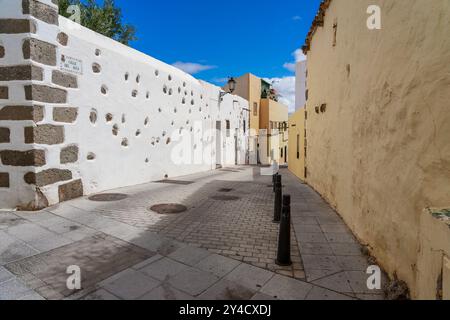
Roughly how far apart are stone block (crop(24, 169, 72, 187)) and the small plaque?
2.38m

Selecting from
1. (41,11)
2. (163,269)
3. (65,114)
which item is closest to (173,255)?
(163,269)

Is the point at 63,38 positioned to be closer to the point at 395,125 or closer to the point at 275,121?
the point at 395,125

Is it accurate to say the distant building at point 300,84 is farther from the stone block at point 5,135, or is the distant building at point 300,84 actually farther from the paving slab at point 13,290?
the paving slab at point 13,290

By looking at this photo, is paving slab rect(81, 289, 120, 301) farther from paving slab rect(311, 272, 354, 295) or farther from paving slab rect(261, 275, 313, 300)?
paving slab rect(311, 272, 354, 295)

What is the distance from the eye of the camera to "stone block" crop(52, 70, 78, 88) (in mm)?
5742

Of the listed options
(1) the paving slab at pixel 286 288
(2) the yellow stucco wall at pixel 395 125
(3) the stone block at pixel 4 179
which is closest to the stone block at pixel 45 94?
(3) the stone block at pixel 4 179

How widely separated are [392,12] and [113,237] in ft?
16.1

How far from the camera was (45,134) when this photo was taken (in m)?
5.48

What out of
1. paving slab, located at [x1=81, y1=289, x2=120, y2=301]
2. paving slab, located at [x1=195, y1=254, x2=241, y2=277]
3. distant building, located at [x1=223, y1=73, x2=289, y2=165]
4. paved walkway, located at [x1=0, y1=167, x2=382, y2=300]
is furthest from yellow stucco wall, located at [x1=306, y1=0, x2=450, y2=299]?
distant building, located at [x1=223, y1=73, x2=289, y2=165]

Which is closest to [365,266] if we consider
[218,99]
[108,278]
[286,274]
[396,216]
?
[396,216]

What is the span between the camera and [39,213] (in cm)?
507

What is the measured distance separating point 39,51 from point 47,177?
8.61ft

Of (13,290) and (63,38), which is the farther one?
(63,38)

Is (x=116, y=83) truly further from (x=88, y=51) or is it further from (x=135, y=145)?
(x=135, y=145)
